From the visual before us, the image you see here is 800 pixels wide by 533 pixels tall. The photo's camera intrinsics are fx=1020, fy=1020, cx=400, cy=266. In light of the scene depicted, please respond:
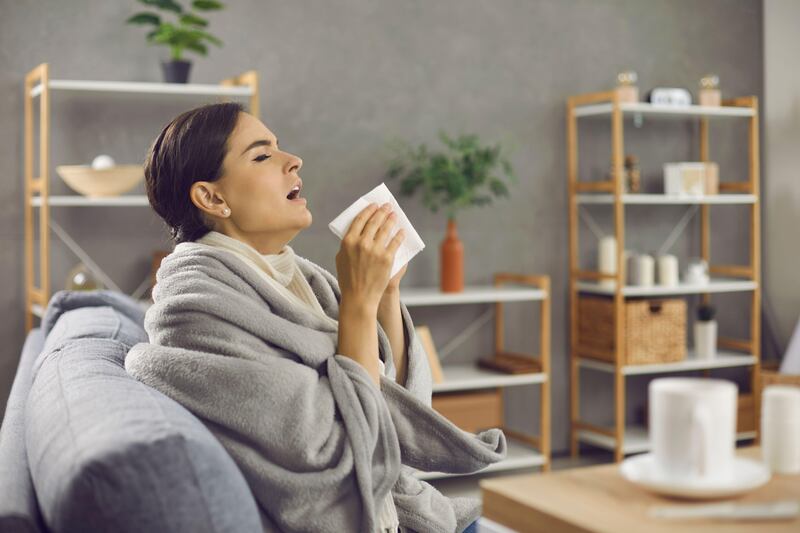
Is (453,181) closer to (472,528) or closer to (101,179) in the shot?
(101,179)

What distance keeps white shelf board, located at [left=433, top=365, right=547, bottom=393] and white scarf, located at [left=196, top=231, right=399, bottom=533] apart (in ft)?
6.55

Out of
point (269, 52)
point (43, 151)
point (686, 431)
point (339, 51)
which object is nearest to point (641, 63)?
point (339, 51)

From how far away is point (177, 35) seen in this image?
3.35 metres

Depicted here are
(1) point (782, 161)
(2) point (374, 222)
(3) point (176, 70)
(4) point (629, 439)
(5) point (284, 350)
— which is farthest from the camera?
(1) point (782, 161)

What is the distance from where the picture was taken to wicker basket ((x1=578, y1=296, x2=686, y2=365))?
414 centimetres

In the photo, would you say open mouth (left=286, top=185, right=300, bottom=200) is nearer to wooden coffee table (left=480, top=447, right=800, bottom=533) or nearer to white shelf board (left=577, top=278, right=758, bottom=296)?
wooden coffee table (left=480, top=447, right=800, bottom=533)

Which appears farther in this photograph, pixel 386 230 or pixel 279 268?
pixel 279 268

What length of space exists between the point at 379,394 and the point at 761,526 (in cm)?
60

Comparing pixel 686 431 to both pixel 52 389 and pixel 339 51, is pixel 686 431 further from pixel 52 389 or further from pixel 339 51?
pixel 339 51

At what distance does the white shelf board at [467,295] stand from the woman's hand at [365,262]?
81.1 inches

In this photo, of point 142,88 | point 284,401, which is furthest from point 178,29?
point 284,401

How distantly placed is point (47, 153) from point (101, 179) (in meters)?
0.19

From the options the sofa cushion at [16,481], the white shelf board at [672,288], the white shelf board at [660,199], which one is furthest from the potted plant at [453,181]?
the sofa cushion at [16,481]

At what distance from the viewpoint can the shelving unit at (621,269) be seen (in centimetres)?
411
